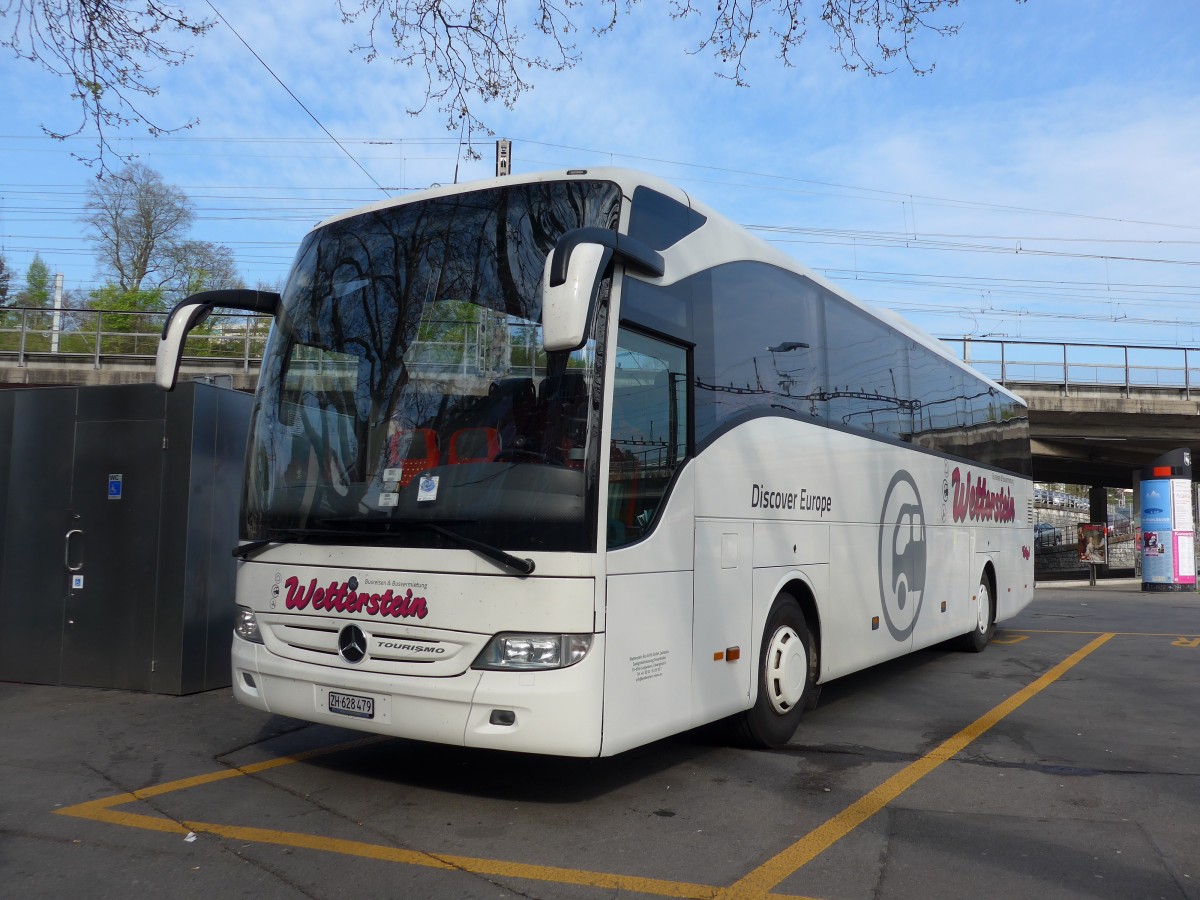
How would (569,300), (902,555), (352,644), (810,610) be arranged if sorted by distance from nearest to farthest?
1. (569,300)
2. (352,644)
3. (810,610)
4. (902,555)

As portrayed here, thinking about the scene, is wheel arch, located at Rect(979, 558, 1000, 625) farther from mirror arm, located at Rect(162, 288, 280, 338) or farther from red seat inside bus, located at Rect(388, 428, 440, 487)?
mirror arm, located at Rect(162, 288, 280, 338)

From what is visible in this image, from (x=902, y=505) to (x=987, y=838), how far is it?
4717mm

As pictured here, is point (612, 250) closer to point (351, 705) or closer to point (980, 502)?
point (351, 705)

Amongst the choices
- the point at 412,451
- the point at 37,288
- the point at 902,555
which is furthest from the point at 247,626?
→ the point at 37,288

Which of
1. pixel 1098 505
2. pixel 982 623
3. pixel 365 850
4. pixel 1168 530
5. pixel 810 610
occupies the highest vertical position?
pixel 1098 505

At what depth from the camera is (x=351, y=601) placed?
5367 millimetres

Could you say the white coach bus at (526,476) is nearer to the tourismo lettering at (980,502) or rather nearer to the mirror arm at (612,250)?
the mirror arm at (612,250)

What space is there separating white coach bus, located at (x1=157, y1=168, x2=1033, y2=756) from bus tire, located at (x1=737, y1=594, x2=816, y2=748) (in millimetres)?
22

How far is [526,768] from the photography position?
6238mm

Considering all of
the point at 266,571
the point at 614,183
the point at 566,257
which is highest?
the point at 614,183

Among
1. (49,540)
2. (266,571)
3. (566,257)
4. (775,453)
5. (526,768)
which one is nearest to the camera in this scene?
(566,257)

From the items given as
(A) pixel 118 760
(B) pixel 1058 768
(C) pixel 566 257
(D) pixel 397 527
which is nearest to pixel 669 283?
(C) pixel 566 257

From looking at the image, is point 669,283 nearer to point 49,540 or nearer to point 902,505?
point 902,505

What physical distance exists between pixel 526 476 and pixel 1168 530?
24.7 m
